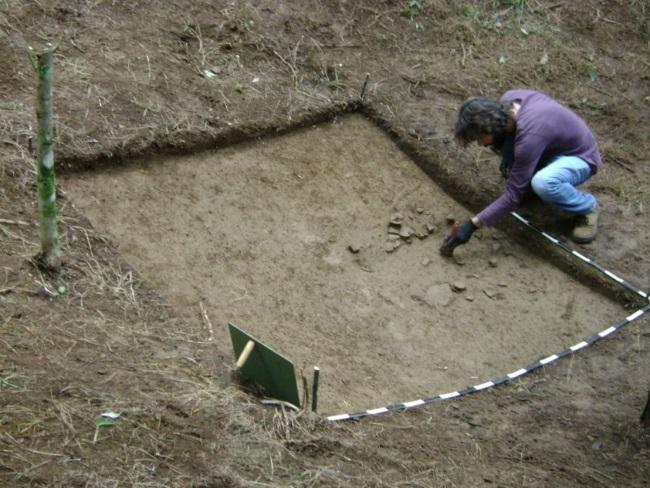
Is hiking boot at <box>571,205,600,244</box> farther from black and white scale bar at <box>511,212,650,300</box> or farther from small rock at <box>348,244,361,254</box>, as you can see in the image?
small rock at <box>348,244,361,254</box>

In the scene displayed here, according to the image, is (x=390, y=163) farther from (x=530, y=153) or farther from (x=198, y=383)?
(x=198, y=383)

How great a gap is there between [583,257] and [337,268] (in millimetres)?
1480

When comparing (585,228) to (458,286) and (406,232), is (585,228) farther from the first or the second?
(406,232)

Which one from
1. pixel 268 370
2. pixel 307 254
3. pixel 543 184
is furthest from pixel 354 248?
pixel 268 370

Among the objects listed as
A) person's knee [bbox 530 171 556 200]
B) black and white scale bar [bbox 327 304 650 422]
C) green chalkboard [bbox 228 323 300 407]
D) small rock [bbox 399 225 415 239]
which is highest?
person's knee [bbox 530 171 556 200]

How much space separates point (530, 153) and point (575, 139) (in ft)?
1.14

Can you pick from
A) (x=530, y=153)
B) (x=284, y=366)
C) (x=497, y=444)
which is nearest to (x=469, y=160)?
(x=530, y=153)

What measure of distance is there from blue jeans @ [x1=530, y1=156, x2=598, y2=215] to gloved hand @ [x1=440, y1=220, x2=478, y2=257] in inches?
17.9

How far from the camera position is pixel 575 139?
213 inches

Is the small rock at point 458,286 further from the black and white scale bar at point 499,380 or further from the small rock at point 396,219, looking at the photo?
the black and white scale bar at point 499,380

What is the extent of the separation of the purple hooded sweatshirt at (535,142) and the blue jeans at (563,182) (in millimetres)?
50

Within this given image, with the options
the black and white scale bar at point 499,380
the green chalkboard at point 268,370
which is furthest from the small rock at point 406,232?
the green chalkboard at point 268,370

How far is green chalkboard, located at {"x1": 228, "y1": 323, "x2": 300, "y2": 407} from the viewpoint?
3809 millimetres

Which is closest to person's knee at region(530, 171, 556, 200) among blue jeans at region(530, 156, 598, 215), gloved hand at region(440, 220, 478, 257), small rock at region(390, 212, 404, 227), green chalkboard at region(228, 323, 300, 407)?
blue jeans at region(530, 156, 598, 215)
